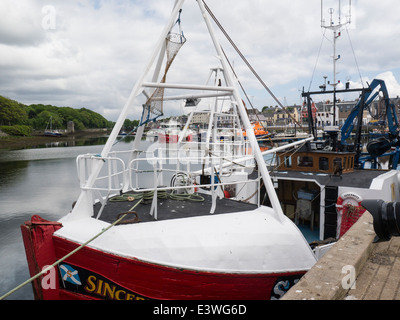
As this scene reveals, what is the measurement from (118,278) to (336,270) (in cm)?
349

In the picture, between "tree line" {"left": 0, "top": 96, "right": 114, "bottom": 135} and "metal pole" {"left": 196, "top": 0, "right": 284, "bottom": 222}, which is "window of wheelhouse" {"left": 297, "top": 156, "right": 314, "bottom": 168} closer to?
"metal pole" {"left": 196, "top": 0, "right": 284, "bottom": 222}

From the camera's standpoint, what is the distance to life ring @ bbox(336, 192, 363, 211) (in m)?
9.66

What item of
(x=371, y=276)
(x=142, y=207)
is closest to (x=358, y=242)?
(x=371, y=276)

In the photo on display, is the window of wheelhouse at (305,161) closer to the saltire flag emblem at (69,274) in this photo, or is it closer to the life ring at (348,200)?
the life ring at (348,200)

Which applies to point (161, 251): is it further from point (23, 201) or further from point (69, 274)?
point (23, 201)

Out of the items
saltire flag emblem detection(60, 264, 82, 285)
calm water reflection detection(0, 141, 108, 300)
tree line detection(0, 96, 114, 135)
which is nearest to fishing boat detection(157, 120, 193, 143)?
calm water reflection detection(0, 141, 108, 300)

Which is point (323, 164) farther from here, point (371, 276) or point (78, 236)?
point (78, 236)

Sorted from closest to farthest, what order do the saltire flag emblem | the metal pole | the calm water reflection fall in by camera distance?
1. the saltire flag emblem
2. the metal pole
3. the calm water reflection

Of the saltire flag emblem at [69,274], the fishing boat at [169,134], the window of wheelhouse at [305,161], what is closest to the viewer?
the saltire flag emblem at [69,274]

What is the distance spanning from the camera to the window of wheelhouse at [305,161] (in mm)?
12180

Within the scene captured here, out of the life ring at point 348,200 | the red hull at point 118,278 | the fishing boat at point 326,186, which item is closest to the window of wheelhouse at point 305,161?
the fishing boat at point 326,186

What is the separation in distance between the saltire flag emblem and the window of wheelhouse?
1010cm

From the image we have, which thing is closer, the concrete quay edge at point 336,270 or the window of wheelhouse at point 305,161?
the concrete quay edge at point 336,270

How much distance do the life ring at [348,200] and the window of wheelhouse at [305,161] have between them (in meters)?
2.50
